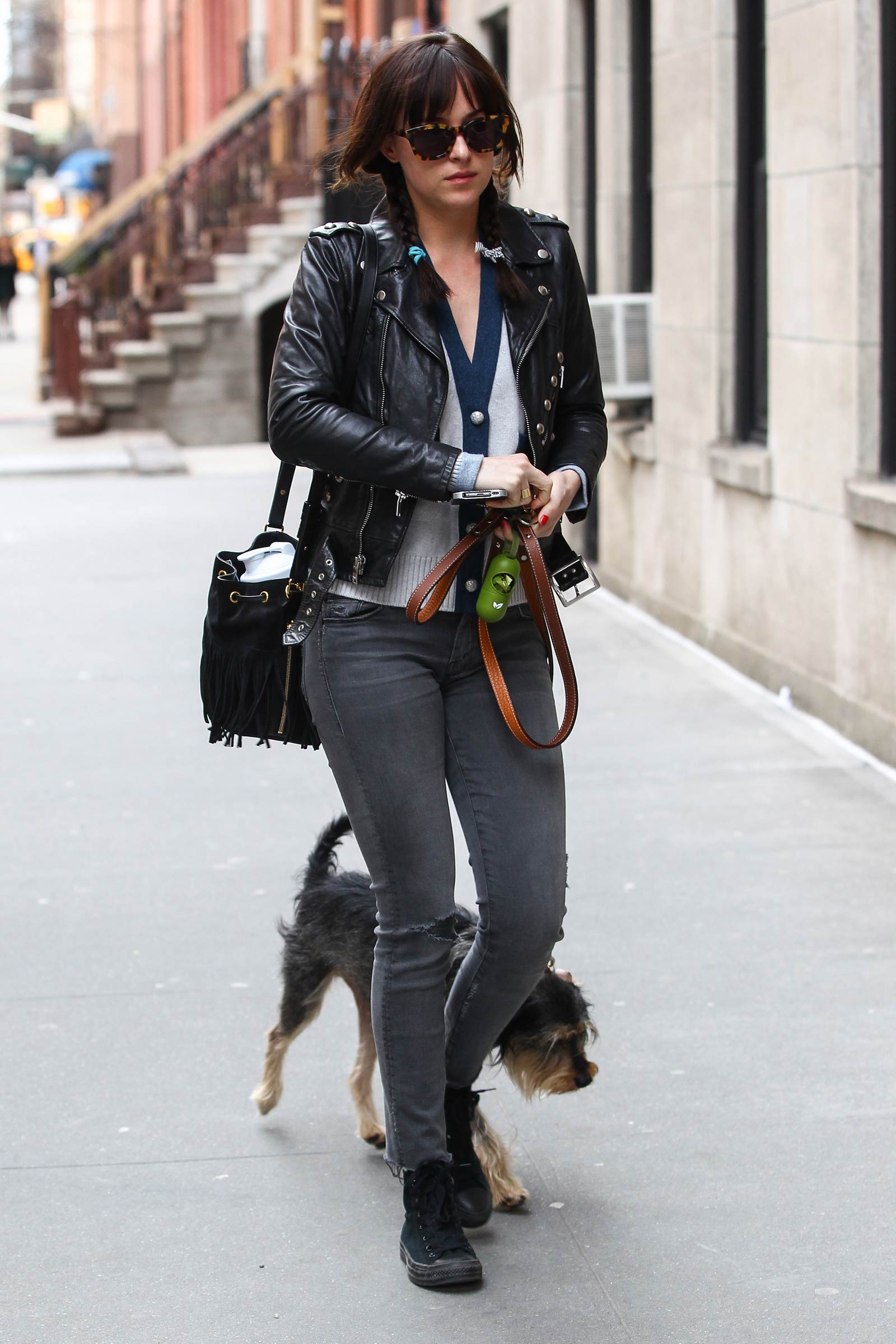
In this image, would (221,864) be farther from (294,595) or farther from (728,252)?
(728,252)

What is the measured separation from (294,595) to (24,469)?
14854 mm

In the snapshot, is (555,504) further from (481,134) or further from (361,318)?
(481,134)

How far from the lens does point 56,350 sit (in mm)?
22297

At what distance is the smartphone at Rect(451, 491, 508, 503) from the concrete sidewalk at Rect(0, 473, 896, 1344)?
145 cm

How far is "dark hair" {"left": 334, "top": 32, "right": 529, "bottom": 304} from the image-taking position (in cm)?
334

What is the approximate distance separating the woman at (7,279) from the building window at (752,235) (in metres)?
29.3

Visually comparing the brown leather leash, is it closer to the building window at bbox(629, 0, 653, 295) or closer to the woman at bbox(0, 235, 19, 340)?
the building window at bbox(629, 0, 653, 295)

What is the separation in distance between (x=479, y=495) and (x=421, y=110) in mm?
689

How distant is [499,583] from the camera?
339cm

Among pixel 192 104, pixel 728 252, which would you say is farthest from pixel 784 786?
pixel 192 104

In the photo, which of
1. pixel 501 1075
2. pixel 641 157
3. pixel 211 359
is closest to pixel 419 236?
pixel 501 1075

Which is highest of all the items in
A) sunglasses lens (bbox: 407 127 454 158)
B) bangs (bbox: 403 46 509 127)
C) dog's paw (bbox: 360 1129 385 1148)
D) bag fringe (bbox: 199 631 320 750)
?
bangs (bbox: 403 46 509 127)

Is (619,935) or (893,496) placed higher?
(893,496)

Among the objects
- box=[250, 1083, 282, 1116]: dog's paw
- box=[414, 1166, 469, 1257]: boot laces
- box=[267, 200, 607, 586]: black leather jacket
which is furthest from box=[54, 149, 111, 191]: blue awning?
box=[414, 1166, 469, 1257]: boot laces
